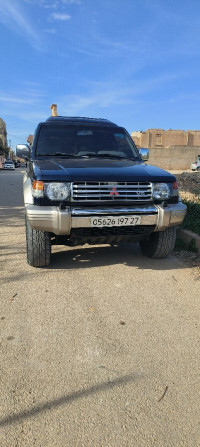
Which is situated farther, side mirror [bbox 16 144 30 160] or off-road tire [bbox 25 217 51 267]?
side mirror [bbox 16 144 30 160]

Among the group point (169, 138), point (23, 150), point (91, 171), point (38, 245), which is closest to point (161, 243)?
point (91, 171)

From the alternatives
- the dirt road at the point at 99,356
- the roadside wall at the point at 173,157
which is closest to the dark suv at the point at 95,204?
the dirt road at the point at 99,356

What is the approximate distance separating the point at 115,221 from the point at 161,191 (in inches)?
26.2

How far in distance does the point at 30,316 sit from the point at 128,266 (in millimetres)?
1633

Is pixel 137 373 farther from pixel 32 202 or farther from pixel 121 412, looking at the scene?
pixel 32 202

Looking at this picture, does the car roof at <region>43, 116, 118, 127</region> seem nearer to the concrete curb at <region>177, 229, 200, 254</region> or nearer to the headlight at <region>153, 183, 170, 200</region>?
the headlight at <region>153, 183, 170, 200</region>

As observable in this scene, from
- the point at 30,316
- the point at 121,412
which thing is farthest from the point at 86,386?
the point at 30,316

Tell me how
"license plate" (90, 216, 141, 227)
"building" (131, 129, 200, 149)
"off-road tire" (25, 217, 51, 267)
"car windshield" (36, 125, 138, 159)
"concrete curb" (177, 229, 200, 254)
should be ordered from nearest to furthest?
"license plate" (90, 216, 141, 227), "off-road tire" (25, 217, 51, 267), "car windshield" (36, 125, 138, 159), "concrete curb" (177, 229, 200, 254), "building" (131, 129, 200, 149)

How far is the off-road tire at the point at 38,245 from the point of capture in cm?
370

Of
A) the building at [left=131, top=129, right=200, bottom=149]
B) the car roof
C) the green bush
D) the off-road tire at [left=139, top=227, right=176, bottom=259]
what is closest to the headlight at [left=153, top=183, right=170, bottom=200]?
the off-road tire at [left=139, top=227, right=176, bottom=259]

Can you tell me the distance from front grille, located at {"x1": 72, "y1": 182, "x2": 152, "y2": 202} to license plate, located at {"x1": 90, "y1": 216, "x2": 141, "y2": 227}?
0.20m

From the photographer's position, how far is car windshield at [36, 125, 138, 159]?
4.50 meters

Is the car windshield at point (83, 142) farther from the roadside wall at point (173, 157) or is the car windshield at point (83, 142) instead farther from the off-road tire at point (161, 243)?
the roadside wall at point (173, 157)

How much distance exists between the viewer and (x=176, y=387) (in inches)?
82.0
